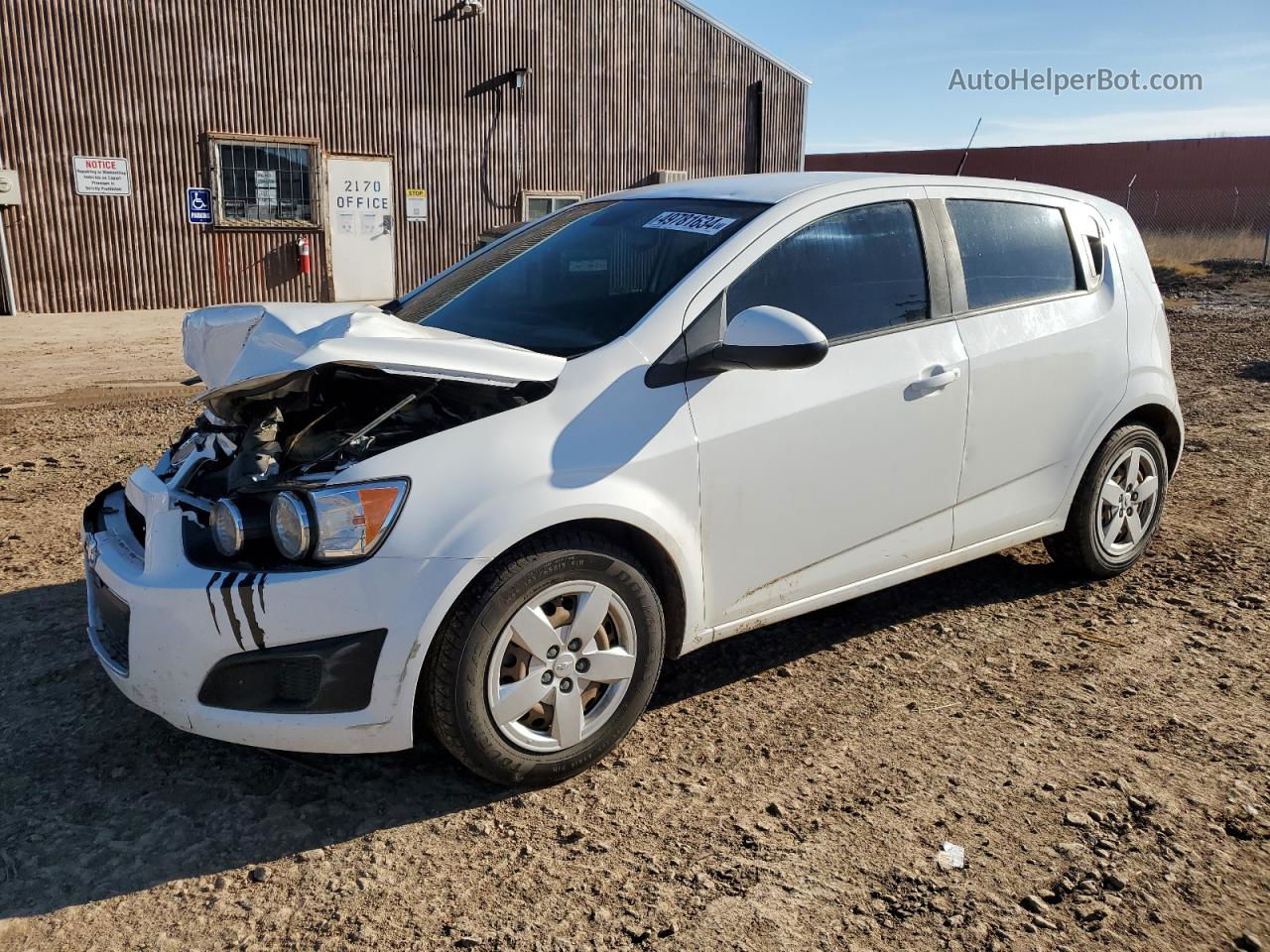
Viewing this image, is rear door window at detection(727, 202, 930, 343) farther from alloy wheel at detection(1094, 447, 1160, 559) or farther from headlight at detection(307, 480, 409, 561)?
alloy wheel at detection(1094, 447, 1160, 559)

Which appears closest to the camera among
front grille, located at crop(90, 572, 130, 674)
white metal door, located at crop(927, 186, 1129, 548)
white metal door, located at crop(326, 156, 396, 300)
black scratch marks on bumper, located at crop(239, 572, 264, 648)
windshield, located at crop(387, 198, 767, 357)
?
black scratch marks on bumper, located at crop(239, 572, 264, 648)

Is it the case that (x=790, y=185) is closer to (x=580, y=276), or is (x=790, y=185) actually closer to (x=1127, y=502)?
(x=580, y=276)

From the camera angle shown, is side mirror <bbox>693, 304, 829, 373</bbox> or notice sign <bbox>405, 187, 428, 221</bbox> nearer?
side mirror <bbox>693, 304, 829, 373</bbox>

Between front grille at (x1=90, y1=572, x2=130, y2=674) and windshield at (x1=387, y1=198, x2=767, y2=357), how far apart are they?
140 centimetres

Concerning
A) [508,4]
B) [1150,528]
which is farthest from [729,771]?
[508,4]

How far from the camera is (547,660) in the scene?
113 inches

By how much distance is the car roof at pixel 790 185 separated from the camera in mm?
3605

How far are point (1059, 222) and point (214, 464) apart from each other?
347cm

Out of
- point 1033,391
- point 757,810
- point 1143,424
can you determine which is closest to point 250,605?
point 757,810

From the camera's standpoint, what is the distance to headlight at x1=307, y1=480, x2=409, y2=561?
2.62m

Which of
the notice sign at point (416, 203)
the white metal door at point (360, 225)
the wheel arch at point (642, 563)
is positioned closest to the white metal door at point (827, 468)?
Result: the wheel arch at point (642, 563)

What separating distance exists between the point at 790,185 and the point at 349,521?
2.03m

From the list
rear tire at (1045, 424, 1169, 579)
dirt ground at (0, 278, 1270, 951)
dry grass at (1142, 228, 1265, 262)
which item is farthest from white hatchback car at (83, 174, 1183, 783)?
dry grass at (1142, 228, 1265, 262)

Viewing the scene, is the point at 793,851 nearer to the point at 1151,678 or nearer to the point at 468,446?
the point at 468,446
